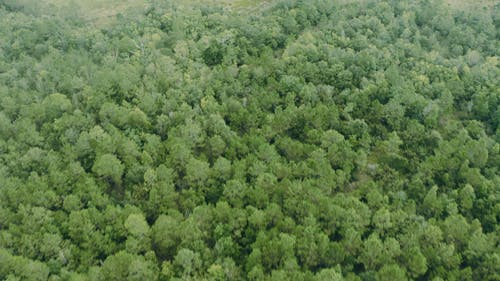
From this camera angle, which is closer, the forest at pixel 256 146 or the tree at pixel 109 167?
the forest at pixel 256 146

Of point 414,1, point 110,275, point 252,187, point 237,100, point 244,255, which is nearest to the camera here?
point 110,275

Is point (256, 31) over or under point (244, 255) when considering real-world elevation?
over

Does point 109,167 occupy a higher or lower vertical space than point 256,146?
higher

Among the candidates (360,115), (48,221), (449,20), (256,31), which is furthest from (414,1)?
(48,221)

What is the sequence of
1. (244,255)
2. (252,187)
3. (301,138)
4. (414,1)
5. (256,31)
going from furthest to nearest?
(414,1), (256,31), (301,138), (252,187), (244,255)

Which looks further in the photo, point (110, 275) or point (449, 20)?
point (449, 20)

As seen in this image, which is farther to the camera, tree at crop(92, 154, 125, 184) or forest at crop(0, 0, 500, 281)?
tree at crop(92, 154, 125, 184)

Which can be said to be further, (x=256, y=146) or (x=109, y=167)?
(x=256, y=146)

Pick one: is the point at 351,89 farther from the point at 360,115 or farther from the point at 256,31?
the point at 256,31
